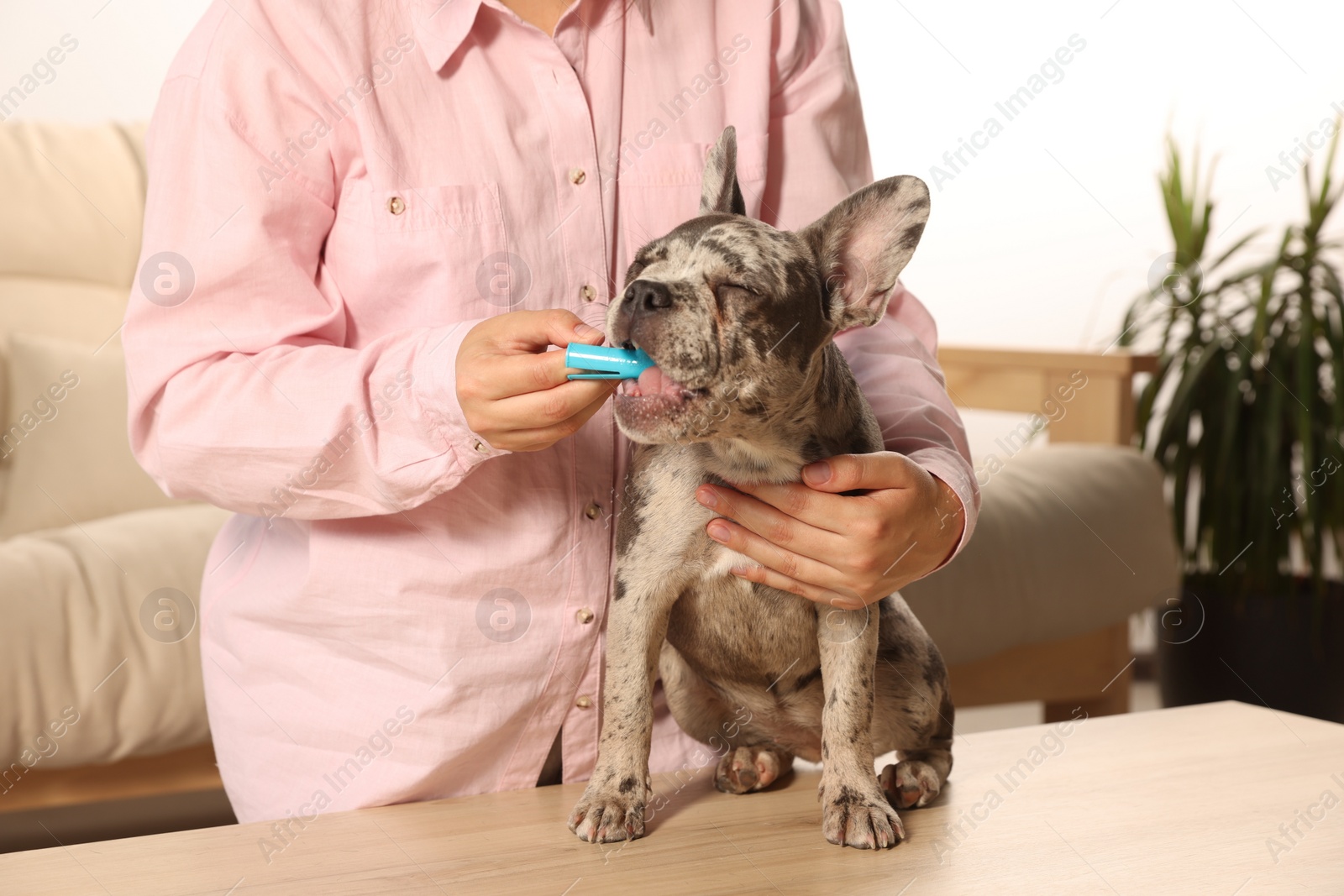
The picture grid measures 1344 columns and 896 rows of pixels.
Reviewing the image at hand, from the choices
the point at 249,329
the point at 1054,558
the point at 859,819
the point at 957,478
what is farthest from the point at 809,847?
the point at 1054,558

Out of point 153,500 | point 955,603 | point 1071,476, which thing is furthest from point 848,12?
point 153,500

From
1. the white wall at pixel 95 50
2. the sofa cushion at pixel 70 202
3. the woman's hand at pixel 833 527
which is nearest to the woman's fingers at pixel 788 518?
the woman's hand at pixel 833 527

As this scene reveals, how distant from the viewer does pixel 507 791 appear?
4.05ft

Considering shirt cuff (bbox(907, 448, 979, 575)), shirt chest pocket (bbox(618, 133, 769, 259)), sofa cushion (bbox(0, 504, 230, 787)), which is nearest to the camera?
shirt cuff (bbox(907, 448, 979, 575))

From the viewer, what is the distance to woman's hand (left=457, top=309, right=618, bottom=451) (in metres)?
0.98

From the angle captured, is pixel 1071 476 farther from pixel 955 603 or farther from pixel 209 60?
pixel 209 60

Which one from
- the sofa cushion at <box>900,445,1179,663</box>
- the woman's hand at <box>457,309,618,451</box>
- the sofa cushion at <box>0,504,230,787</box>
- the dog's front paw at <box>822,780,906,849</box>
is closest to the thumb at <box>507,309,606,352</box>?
the woman's hand at <box>457,309,618,451</box>

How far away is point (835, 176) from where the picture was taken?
1417mm

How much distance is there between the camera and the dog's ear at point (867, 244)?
3.59 ft

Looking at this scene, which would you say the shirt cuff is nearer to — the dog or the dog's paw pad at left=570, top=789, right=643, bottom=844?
the dog

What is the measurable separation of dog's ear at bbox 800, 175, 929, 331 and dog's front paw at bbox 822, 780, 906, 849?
1.49 ft

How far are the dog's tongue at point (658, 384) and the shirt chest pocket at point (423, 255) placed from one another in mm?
325

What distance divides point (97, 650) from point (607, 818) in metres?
1.72

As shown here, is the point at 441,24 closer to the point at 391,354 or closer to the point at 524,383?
the point at 391,354
